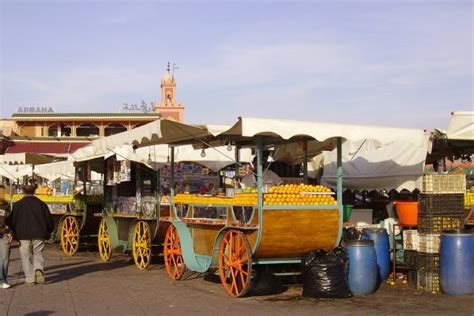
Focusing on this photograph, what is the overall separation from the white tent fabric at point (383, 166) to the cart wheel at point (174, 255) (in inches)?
128

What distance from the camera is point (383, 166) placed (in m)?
11.2

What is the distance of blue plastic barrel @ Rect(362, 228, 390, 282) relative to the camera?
9.74 m

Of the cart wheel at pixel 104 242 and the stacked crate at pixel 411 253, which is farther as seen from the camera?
the cart wheel at pixel 104 242

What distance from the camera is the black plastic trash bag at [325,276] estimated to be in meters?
8.42

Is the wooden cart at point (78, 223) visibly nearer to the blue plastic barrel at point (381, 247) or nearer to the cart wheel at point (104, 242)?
the cart wheel at point (104, 242)

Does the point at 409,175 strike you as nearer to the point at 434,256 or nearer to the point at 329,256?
the point at 434,256

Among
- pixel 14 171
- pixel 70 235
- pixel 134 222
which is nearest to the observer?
pixel 134 222

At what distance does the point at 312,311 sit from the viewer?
25.2ft

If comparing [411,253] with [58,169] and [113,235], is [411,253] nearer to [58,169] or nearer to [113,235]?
[113,235]

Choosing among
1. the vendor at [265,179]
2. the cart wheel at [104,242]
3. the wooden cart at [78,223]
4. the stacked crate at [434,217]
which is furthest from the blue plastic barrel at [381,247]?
the wooden cart at [78,223]

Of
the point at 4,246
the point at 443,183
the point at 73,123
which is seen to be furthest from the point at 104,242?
the point at 73,123

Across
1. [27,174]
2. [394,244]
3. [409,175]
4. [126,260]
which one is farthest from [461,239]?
[27,174]

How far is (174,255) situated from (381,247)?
11.3 ft

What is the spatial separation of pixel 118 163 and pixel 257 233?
6147 millimetres
